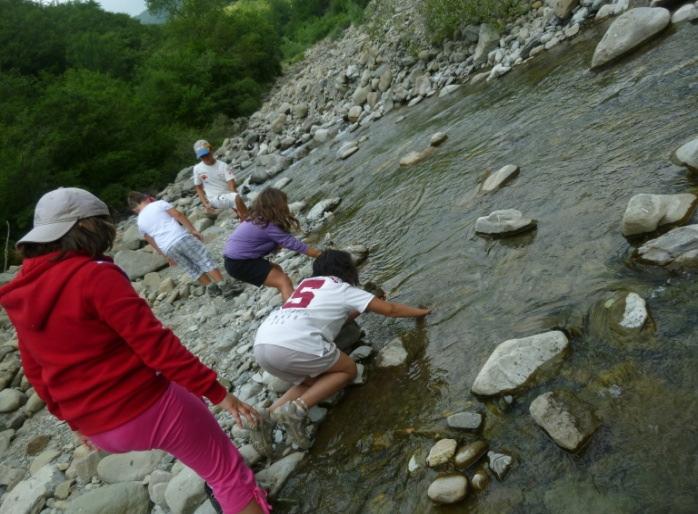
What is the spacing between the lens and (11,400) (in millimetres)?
6191

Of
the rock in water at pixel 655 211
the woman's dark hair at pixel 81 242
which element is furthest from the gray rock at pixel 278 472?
the rock in water at pixel 655 211

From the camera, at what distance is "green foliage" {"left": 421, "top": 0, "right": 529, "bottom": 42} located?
12.3m

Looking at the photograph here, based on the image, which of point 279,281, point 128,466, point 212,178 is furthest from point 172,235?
point 128,466

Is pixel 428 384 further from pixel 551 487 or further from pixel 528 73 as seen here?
pixel 528 73

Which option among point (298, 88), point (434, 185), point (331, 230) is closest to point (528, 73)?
point (434, 185)

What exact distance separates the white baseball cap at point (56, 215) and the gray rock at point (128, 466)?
2.53m

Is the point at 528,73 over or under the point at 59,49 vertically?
under

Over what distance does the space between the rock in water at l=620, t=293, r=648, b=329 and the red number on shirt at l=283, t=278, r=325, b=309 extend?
6.90 feet

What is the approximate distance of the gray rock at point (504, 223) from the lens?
4.65 m

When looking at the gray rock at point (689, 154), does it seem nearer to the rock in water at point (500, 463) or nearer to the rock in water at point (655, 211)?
the rock in water at point (655, 211)

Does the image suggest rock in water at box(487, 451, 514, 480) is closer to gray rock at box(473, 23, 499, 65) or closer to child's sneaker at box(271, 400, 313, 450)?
child's sneaker at box(271, 400, 313, 450)

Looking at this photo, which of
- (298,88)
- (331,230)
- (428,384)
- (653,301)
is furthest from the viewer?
(298,88)

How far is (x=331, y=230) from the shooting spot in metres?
7.68

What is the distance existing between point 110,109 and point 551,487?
23.5 m
